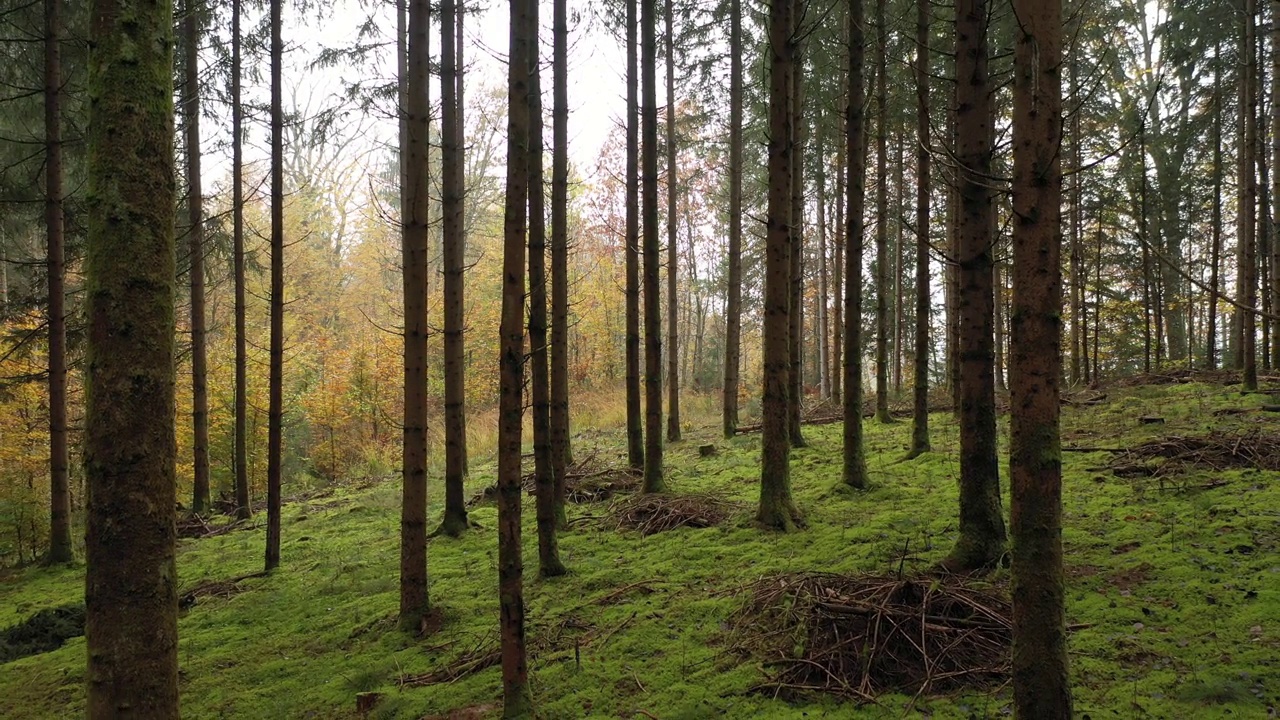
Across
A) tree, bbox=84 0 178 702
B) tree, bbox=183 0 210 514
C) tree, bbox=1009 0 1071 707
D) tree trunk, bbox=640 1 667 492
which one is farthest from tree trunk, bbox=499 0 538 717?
tree, bbox=183 0 210 514

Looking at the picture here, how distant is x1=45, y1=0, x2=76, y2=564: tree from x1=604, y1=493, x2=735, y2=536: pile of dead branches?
9.14 meters

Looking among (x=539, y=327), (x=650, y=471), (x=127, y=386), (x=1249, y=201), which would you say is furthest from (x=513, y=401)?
(x=1249, y=201)

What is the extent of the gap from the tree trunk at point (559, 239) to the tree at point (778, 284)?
2.80 m

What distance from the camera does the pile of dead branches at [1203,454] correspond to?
21.7 feet

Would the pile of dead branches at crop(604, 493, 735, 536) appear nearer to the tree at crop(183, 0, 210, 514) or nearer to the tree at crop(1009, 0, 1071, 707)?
the tree at crop(1009, 0, 1071, 707)

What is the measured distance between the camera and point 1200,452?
6.98 metres

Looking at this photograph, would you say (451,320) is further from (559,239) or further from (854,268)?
(854,268)

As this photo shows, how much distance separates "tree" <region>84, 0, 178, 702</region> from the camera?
250 centimetres

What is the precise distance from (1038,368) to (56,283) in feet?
43.2

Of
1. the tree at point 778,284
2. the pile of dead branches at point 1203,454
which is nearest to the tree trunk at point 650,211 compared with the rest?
the tree at point 778,284

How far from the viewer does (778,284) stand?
6.98 m

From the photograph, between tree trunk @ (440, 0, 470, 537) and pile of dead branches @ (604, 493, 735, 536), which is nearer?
pile of dead branches @ (604, 493, 735, 536)

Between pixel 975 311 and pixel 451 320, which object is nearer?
pixel 975 311

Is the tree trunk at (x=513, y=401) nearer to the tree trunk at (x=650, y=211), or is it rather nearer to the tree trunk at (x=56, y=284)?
the tree trunk at (x=650, y=211)
